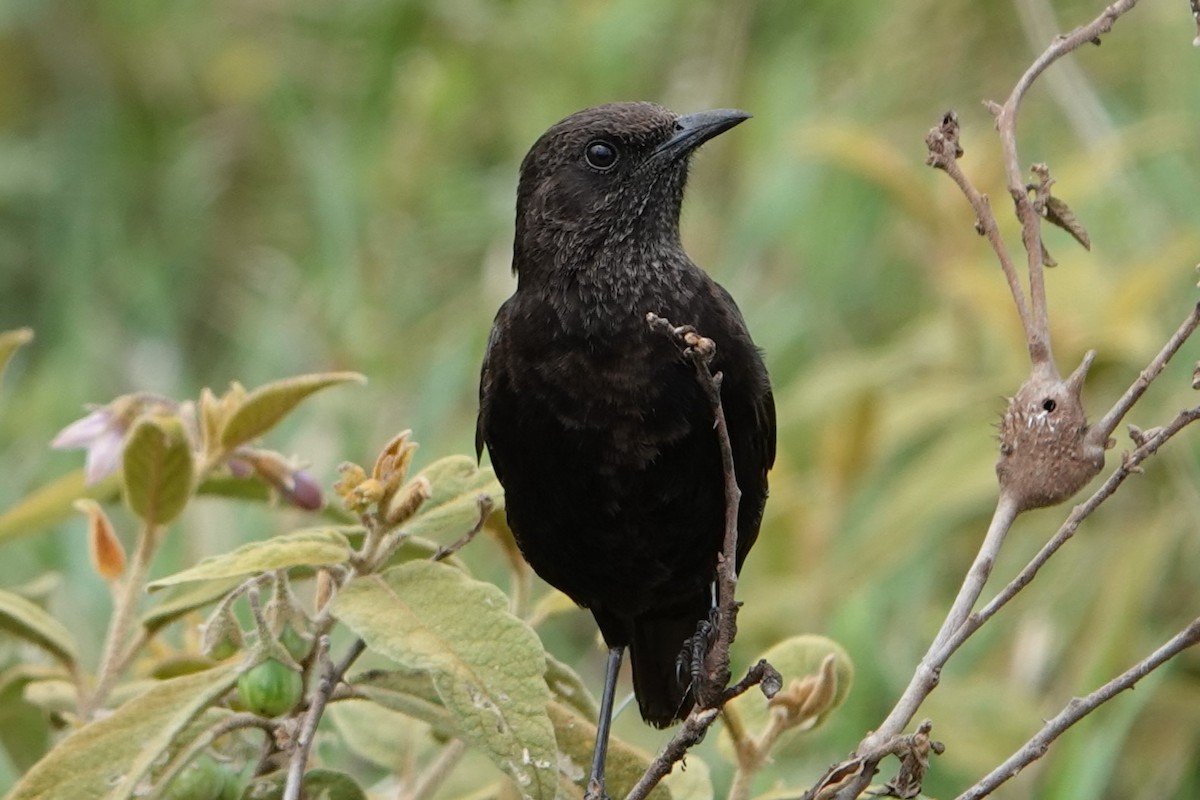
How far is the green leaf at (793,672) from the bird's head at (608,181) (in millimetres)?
962

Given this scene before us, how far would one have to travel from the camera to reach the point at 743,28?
6.08 metres

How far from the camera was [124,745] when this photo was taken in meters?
2.26

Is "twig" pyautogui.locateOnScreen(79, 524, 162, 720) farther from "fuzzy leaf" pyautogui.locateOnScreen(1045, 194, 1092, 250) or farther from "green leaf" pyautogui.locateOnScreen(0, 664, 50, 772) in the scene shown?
"fuzzy leaf" pyautogui.locateOnScreen(1045, 194, 1092, 250)

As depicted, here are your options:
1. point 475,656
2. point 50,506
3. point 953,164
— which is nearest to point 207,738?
point 475,656

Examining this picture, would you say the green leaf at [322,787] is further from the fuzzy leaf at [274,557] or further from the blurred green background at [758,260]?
the blurred green background at [758,260]

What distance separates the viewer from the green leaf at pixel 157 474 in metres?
2.56

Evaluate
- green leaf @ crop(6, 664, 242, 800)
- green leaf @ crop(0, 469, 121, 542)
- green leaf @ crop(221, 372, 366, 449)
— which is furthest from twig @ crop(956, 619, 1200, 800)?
green leaf @ crop(0, 469, 121, 542)

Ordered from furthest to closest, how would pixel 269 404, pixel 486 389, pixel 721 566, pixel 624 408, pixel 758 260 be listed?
pixel 758 260
pixel 486 389
pixel 624 408
pixel 269 404
pixel 721 566

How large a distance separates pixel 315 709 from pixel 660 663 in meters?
1.34

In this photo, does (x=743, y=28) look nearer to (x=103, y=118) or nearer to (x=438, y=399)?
(x=438, y=399)

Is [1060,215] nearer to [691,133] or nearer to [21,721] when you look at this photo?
[691,133]

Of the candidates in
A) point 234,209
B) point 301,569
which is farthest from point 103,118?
point 301,569

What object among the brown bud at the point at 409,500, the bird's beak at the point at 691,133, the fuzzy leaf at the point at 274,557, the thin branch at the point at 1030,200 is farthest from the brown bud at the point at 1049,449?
the bird's beak at the point at 691,133

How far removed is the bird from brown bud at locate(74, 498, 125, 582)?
653 millimetres
